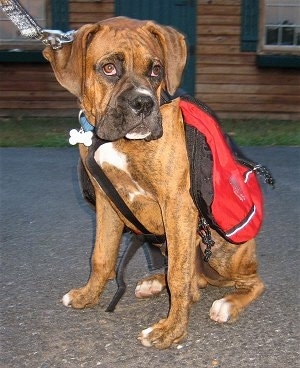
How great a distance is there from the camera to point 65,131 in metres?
11.4

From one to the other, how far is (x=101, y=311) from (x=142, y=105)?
1307mm

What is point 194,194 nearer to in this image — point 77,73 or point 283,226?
point 77,73

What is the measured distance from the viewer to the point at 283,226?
604cm

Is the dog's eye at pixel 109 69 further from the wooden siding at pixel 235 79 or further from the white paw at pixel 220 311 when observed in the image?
the wooden siding at pixel 235 79

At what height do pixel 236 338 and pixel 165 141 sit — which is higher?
pixel 165 141

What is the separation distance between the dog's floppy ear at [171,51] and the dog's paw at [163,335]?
1197mm

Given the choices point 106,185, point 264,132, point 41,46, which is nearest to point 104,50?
point 106,185

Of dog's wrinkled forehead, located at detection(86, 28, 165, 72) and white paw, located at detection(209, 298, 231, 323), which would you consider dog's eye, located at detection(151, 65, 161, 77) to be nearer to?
dog's wrinkled forehead, located at detection(86, 28, 165, 72)

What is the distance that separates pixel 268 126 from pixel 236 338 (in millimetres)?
8536

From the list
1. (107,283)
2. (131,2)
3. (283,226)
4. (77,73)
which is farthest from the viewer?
(131,2)

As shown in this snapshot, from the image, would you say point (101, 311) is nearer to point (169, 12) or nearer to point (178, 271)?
point (178, 271)

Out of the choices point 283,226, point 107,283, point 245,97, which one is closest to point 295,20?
point 245,97

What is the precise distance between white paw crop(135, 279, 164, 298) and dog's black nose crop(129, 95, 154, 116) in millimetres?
1261

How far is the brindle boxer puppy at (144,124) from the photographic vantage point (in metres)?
3.60
